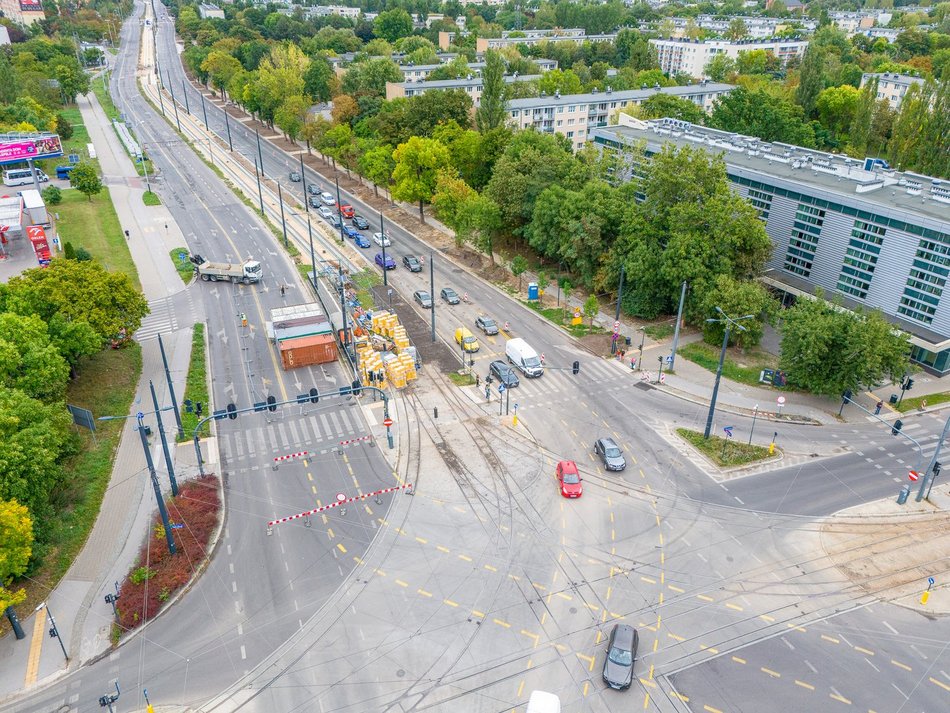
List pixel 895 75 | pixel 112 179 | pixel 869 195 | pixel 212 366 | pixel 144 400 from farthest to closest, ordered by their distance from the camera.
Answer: pixel 895 75 < pixel 112 179 < pixel 869 195 < pixel 212 366 < pixel 144 400

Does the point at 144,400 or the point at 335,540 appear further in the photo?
the point at 144,400

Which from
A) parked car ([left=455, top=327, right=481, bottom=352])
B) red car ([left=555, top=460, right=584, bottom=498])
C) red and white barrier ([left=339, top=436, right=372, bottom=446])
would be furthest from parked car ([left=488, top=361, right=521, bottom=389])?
red and white barrier ([left=339, top=436, right=372, bottom=446])

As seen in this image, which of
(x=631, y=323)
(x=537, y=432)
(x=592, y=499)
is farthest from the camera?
(x=631, y=323)

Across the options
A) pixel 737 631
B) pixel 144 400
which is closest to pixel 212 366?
pixel 144 400

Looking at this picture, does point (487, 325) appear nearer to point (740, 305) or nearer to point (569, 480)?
point (740, 305)

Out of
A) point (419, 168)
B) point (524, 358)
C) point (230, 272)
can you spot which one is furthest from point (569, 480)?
point (419, 168)

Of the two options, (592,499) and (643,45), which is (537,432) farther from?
(643,45)
